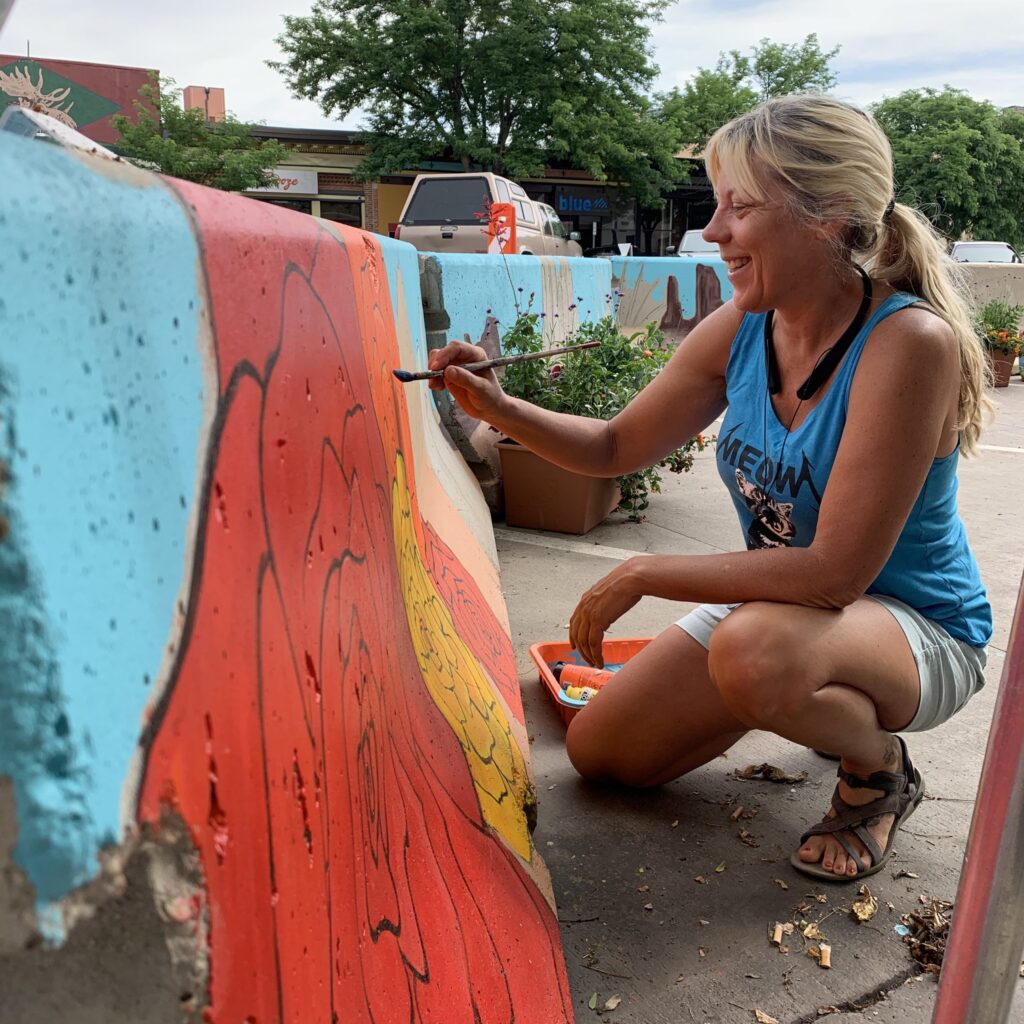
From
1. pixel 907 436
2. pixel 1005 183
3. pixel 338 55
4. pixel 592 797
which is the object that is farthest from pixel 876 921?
pixel 1005 183

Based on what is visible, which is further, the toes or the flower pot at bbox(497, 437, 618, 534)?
the flower pot at bbox(497, 437, 618, 534)

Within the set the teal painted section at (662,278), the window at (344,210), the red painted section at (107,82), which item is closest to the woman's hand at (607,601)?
the teal painted section at (662,278)

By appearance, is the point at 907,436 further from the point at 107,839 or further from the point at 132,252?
the point at 107,839

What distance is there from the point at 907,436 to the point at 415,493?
1.15 meters

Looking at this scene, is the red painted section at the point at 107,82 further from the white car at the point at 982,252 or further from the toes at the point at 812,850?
the toes at the point at 812,850

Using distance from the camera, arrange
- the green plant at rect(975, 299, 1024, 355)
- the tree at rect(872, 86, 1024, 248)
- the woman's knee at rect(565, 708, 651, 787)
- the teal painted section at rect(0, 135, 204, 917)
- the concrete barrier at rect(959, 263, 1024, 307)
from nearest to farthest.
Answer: the teal painted section at rect(0, 135, 204, 917) < the woman's knee at rect(565, 708, 651, 787) < the green plant at rect(975, 299, 1024, 355) < the concrete barrier at rect(959, 263, 1024, 307) < the tree at rect(872, 86, 1024, 248)

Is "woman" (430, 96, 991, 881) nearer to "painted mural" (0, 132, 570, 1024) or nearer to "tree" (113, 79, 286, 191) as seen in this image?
"painted mural" (0, 132, 570, 1024)

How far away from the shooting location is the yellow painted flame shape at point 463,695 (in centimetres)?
193

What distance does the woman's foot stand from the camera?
2234 mm

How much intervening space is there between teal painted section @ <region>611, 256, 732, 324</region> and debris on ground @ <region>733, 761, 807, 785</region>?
38.9ft

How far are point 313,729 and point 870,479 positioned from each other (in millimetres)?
1280

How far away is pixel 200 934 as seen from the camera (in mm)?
732

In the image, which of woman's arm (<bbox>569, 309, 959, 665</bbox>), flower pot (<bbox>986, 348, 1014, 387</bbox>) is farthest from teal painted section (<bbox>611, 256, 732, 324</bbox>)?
woman's arm (<bbox>569, 309, 959, 665</bbox>)

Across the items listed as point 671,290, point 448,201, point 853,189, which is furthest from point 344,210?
point 853,189
